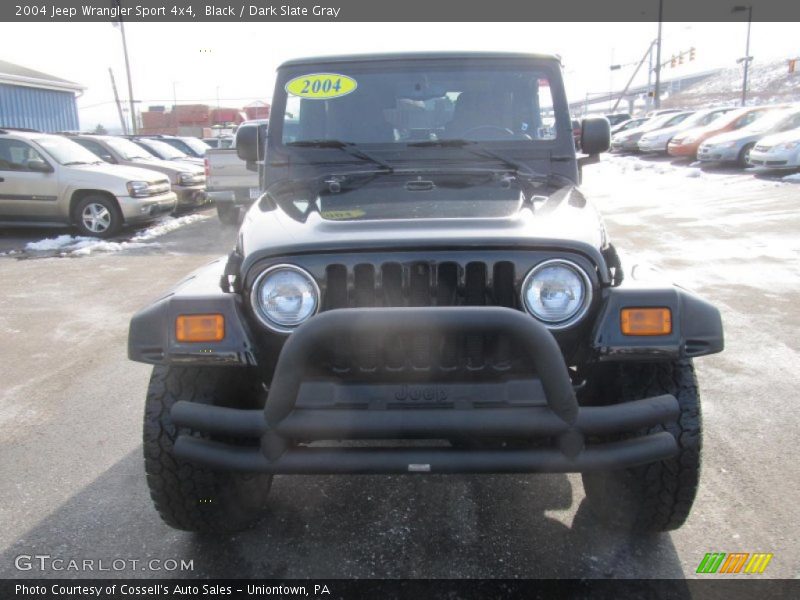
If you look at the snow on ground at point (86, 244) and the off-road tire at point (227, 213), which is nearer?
the snow on ground at point (86, 244)

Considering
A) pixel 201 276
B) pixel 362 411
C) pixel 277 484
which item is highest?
pixel 201 276

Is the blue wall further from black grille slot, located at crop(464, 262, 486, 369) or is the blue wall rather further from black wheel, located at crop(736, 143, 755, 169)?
black grille slot, located at crop(464, 262, 486, 369)

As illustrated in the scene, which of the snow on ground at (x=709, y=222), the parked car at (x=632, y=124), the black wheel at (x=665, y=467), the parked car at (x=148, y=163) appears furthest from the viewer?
the parked car at (x=632, y=124)

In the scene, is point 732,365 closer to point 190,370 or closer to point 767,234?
point 190,370

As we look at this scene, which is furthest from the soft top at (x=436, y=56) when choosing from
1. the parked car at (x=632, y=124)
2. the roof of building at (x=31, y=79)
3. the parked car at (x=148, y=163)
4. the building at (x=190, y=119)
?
the building at (x=190, y=119)

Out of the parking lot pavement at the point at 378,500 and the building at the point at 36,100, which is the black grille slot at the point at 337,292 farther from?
the building at the point at 36,100

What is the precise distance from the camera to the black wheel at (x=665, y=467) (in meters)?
2.39

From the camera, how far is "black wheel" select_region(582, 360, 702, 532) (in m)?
2.39

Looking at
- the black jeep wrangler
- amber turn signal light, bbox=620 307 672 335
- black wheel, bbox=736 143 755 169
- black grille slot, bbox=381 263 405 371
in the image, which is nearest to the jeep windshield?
the black jeep wrangler

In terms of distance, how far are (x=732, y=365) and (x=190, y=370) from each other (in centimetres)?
362

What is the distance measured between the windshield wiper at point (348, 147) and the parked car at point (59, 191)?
8259 mm

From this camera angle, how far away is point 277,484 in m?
3.19

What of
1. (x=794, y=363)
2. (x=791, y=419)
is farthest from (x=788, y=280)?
(x=791, y=419)

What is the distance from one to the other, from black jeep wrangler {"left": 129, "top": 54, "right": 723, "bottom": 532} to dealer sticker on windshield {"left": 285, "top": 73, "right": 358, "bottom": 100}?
858 mm
